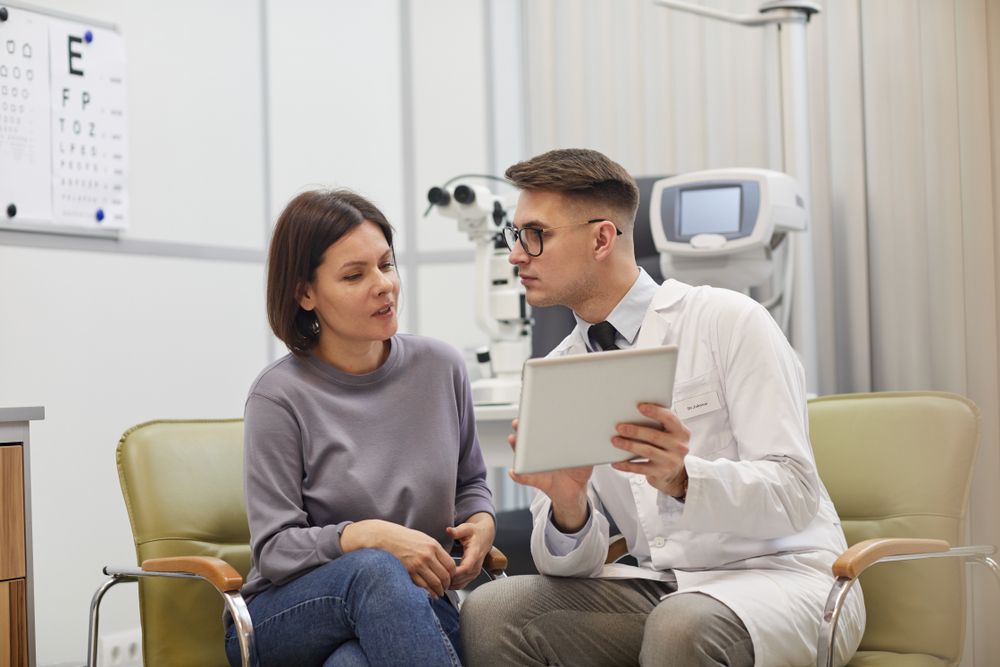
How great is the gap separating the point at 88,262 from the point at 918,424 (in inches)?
87.8

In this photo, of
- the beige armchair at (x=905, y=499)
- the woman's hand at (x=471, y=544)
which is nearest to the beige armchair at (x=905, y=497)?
the beige armchair at (x=905, y=499)

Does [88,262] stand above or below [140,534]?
above

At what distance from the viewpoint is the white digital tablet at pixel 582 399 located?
1.35 meters

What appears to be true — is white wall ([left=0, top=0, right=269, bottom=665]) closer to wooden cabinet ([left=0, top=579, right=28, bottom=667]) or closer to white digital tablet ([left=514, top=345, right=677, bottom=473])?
wooden cabinet ([left=0, top=579, right=28, bottom=667])

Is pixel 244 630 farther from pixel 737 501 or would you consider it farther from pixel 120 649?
pixel 120 649

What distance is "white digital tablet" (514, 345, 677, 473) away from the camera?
4.43 feet

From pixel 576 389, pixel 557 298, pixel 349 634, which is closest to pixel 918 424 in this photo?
pixel 557 298

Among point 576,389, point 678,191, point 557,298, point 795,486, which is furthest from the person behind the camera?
point 678,191

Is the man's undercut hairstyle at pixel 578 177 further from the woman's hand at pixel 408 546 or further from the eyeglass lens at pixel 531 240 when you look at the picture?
the woman's hand at pixel 408 546

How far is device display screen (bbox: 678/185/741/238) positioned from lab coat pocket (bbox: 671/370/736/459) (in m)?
1.13

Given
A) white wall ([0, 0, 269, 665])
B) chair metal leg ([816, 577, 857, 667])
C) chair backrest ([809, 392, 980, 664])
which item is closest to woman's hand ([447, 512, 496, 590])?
chair metal leg ([816, 577, 857, 667])

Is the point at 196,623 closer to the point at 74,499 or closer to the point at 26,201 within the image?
the point at 74,499

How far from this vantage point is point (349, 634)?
164 cm

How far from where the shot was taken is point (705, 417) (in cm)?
178
